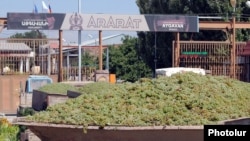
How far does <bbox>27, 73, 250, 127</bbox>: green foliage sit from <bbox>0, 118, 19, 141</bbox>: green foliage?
7409 mm

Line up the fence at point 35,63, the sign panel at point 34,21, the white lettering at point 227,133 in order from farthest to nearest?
1. the fence at point 35,63
2. the sign panel at point 34,21
3. the white lettering at point 227,133

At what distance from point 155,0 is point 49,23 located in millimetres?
24973

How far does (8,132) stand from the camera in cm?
1909

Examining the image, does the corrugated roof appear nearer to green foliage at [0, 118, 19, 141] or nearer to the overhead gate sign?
the overhead gate sign

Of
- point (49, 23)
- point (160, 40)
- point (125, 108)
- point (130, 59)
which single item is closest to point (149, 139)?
point (125, 108)

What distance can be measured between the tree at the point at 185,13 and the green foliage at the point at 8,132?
111 ft

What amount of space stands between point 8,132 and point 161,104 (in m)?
10.5

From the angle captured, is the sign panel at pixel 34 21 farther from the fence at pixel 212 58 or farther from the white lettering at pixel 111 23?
the fence at pixel 212 58

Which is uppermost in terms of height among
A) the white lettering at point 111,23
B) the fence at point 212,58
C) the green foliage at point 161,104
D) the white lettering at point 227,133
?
the white lettering at point 111,23

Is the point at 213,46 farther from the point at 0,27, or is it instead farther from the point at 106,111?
the point at 106,111

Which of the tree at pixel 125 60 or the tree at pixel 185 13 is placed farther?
the tree at pixel 125 60

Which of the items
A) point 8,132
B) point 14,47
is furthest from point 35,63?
point 8,132

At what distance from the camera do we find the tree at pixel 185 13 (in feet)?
180

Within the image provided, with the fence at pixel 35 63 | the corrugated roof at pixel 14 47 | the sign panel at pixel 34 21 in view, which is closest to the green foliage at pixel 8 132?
the sign panel at pixel 34 21
